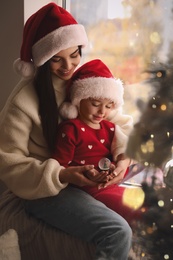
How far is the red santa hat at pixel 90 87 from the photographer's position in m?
1.40

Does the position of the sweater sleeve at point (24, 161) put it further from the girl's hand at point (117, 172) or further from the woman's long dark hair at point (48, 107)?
the girl's hand at point (117, 172)

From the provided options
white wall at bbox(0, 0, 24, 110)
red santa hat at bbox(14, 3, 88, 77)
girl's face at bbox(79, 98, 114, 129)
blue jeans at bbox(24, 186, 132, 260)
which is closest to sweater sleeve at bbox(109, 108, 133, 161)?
girl's face at bbox(79, 98, 114, 129)

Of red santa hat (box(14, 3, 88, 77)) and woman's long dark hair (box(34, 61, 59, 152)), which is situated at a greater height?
red santa hat (box(14, 3, 88, 77))

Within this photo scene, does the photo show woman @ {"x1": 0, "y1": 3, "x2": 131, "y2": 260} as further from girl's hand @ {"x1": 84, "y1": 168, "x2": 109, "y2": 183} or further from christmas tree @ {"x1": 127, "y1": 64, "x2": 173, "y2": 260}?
christmas tree @ {"x1": 127, "y1": 64, "x2": 173, "y2": 260}

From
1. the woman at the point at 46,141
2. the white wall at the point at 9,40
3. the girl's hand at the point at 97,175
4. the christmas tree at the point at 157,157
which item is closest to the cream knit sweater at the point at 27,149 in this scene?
the woman at the point at 46,141

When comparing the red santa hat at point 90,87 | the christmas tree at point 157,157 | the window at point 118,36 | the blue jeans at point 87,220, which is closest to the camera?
the christmas tree at point 157,157

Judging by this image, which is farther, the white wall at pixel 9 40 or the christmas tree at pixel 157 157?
the white wall at pixel 9 40

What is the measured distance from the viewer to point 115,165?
145 centimetres

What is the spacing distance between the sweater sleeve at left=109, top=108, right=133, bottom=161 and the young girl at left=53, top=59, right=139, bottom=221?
1 centimetres

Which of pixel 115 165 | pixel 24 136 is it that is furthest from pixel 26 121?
pixel 115 165

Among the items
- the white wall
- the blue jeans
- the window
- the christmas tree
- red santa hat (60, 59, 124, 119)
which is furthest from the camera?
the white wall

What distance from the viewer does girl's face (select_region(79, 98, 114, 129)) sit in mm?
1414

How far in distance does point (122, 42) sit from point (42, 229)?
0.98 m

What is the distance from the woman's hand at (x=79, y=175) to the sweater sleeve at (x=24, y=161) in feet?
0.08
